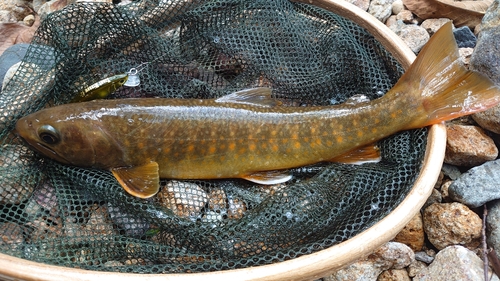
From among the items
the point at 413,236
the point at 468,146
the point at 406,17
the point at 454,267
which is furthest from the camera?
the point at 406,17

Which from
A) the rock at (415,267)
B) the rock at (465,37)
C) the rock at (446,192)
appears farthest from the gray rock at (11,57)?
the rock at (465,37)

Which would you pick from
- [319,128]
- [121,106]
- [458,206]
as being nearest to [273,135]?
[319,128]

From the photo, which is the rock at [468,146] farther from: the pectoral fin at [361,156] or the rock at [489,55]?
the pectoral fin at [361,156]

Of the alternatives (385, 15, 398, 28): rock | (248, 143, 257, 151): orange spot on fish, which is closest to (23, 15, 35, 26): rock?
(248, 143, 257, 151): orange spot on fish

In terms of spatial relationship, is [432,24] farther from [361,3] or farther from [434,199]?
[434,199]

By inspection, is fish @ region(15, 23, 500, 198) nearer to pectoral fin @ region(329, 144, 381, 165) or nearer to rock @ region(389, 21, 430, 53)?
pectoral fin @ region(329, 144, 381, 165)

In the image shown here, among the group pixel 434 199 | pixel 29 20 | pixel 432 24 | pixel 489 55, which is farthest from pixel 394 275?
pixel 29 20

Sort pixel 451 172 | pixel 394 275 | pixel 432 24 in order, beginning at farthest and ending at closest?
pixel 432 24 → pixel 451 172 → pixel 394 275
